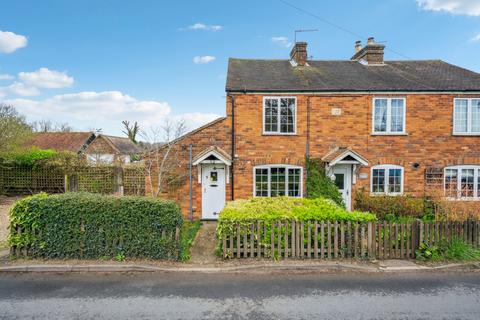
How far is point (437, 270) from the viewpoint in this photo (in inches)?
259

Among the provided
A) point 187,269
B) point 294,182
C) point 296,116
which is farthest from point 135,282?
point 296,116

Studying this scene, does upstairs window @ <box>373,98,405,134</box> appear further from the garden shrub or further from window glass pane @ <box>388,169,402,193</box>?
the garden shrub

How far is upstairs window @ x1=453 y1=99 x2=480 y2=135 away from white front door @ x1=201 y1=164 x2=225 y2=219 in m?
10.8

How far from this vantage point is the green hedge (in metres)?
6.80

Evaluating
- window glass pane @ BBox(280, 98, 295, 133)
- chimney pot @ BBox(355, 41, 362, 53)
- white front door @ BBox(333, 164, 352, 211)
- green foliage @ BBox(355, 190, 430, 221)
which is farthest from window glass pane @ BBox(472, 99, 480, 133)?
window glass pane @ BBox(280, 98, 295, 133)

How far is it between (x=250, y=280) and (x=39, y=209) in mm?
5443

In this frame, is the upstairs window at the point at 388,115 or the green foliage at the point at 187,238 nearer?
the green foliage at the point at 187,238

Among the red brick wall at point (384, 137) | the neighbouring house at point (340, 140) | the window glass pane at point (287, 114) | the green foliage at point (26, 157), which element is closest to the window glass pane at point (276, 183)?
the neighbouring house at point (340, 140)

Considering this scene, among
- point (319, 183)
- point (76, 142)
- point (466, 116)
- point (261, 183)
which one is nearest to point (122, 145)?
point (76, 142)

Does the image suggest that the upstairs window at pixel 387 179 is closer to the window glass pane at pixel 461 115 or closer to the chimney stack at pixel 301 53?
the window glass pane at pixel 461 115

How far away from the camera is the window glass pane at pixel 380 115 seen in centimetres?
1243

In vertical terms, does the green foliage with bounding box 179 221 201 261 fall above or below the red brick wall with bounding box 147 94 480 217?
below

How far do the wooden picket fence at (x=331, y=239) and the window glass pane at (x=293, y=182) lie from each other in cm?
509

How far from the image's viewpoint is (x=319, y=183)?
38.5 feet
